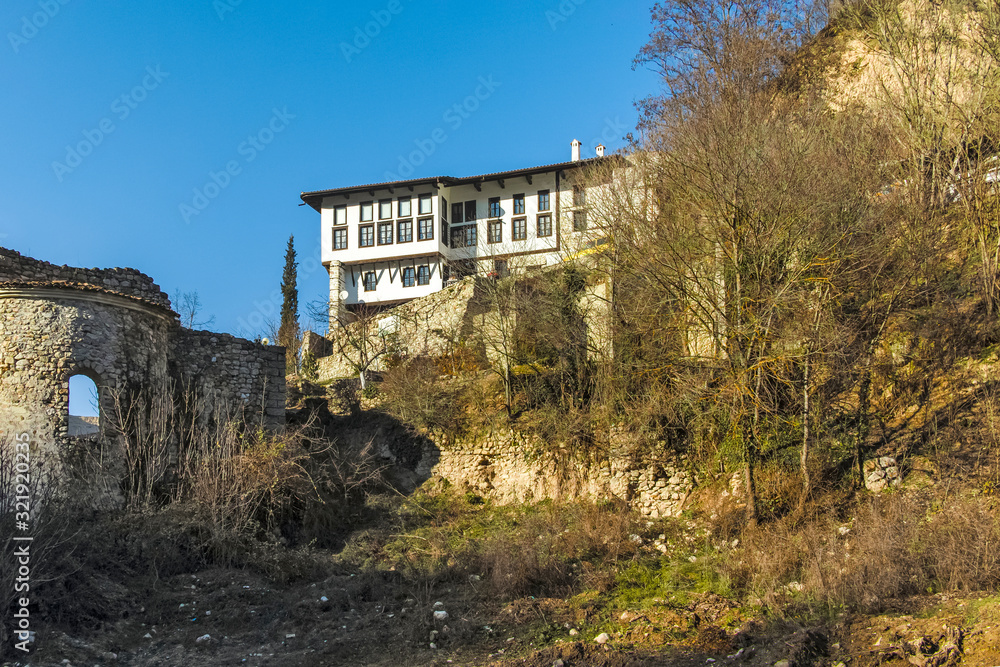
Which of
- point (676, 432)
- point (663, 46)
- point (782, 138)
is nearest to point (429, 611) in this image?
point (676, 432)

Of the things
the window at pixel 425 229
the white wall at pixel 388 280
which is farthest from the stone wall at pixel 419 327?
the window at pixel 425 229

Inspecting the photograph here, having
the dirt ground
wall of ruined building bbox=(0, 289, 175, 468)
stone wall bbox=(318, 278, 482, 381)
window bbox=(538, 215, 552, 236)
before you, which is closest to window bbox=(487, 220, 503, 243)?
window bbox=(538, 215, 552, 236)

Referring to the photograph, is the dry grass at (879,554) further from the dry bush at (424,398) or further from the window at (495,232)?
the window at (495,232)

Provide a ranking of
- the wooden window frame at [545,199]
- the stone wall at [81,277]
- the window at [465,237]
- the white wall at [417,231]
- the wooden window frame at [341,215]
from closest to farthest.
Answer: the stone wall at [81,277], the wooden window frame at [545,199], the white wall at [417,231], the window at [465,237], the wooden window frame at [341,215]

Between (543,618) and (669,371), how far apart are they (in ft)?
23.9

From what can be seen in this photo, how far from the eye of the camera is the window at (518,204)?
1542 inches

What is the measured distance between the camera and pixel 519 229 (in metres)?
38.8

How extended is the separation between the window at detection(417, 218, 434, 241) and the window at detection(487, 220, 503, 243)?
2783mm

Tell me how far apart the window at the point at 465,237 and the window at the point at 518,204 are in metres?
2.28

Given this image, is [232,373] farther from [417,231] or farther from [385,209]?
[385,209]

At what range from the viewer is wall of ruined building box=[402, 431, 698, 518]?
60.0 ft

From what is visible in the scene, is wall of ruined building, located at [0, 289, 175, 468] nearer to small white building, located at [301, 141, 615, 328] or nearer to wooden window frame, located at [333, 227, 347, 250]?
small white building, located at [301, 141, 615, 328]

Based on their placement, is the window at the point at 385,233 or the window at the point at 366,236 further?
the window at the point at 366,236

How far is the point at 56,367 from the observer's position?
54.9 ft
